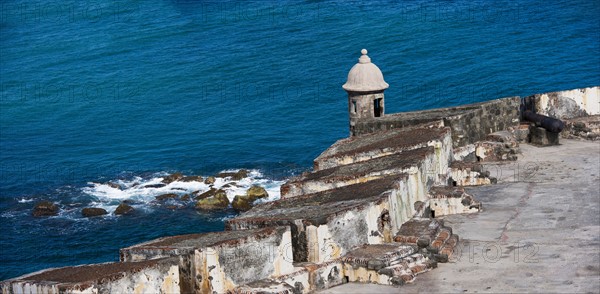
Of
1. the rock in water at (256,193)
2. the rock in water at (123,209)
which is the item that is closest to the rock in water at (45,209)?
the rock in water at (123,209)

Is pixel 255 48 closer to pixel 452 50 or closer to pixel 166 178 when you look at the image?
pixel 452 50

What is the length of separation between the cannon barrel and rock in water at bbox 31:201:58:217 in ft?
105

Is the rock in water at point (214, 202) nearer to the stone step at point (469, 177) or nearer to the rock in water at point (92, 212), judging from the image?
the rock in water at point (92, 212)

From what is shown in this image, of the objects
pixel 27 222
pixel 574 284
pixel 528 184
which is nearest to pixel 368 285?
pixel 574 284

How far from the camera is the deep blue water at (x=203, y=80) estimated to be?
65.1 meters

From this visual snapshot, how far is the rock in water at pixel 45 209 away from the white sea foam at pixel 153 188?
6.73 ft

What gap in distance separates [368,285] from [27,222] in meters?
39.8

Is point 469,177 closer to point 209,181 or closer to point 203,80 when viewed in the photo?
point 209,181

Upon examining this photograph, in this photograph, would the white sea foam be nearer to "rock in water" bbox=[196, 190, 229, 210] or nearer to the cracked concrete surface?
"rock in water" bbox=[196, 190, 229, 210]

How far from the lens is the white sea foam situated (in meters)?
63.2

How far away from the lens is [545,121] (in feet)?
119

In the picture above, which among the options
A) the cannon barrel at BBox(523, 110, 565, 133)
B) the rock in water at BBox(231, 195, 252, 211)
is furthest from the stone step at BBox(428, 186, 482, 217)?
the rock in water at BBox(231, 195, 252, 211)

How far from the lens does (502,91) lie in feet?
270

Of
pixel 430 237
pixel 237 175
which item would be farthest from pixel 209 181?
pixel 430 237
